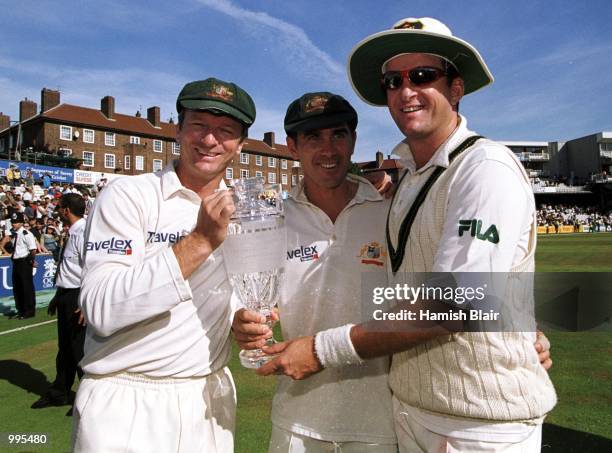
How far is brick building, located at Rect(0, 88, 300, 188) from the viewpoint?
50000 mm

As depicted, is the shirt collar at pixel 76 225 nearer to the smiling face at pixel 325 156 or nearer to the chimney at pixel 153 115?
the smiling face at pixel 325 156

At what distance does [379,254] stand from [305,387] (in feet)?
2.75

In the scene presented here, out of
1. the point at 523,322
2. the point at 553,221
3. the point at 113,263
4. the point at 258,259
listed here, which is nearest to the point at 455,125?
the point at 523,322

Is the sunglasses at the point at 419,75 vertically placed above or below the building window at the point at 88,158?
below

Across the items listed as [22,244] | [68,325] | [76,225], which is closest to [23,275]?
[22,244]

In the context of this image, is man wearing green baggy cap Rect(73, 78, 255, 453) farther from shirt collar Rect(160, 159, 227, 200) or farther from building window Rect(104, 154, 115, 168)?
building window Rect(104, 154, 115, 168)

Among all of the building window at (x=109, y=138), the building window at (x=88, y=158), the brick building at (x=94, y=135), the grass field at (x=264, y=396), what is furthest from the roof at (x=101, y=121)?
the grass field at (x=264, y=396)

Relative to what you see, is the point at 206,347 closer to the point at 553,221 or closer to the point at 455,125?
the point at 455,125

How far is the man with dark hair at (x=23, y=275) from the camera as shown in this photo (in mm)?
11320

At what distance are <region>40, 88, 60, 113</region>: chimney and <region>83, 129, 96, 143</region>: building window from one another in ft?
14.3

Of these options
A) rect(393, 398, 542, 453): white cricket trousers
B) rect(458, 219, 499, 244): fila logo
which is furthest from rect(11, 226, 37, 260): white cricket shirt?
rect(458, 219, 499, 244): fila logo

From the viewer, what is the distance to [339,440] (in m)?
2.45

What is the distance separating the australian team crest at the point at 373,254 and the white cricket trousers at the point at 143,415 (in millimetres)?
1081

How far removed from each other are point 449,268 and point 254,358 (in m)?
1.04
